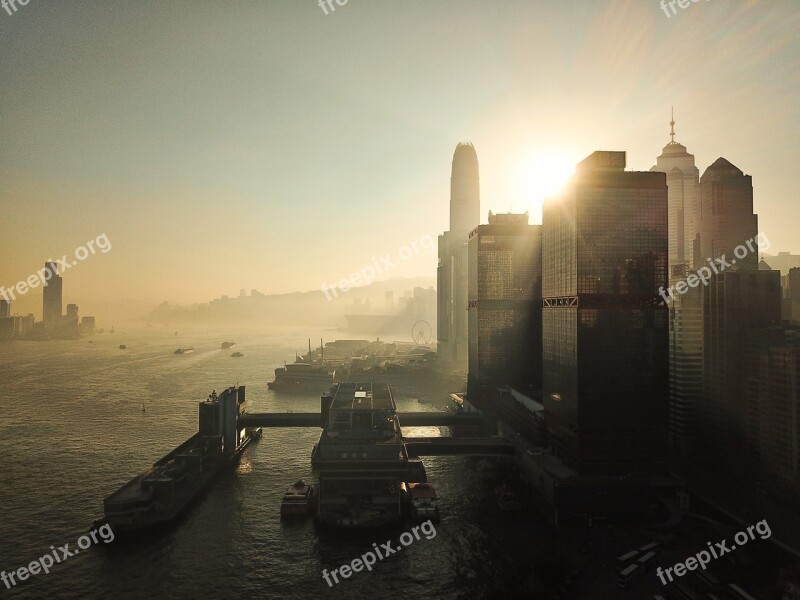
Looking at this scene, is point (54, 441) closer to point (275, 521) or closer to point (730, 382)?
point (275, 521)

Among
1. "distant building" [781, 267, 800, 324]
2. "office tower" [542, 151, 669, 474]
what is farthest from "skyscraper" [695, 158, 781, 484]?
"distant building" [781, 267, 800, 324]

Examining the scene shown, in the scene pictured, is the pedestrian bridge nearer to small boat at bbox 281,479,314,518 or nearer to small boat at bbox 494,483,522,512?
small boat at bbox 494,483,522,512

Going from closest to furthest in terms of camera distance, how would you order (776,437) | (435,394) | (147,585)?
(147,585) → (776,437) → (435,394)

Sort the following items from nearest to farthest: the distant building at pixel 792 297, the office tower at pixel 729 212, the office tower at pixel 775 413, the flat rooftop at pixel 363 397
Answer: the office tower at pixel 775 413 < the flat rooftop at pixel 363 397 < the distant building at pixel 792 297 < the office tower at pixel 729 212

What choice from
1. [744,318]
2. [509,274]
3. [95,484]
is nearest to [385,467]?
[95,484]

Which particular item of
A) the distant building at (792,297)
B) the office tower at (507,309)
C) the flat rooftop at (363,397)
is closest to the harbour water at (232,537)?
the flat rooftop at (363,397)

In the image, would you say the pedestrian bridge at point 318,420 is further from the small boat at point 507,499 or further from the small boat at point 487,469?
the small boat at point 507,499

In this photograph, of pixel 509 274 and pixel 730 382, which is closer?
pixel 730 382
